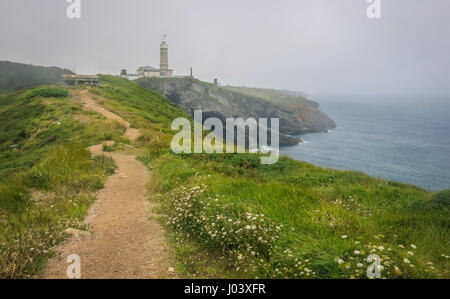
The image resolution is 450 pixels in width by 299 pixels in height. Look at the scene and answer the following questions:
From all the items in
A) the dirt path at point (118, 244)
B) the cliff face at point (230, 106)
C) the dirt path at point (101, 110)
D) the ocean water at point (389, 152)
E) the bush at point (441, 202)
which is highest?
the cliff face at point (230, 106)

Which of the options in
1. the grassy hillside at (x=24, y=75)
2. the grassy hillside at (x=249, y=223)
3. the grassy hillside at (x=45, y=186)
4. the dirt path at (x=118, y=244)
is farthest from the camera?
the grassy hillside at (x=24, y=75)

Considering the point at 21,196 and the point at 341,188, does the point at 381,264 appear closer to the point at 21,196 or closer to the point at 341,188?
the point at 341,188

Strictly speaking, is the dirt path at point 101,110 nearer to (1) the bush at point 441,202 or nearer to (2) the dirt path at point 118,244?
(2) the dirt path at point 118,244

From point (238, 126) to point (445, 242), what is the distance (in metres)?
110

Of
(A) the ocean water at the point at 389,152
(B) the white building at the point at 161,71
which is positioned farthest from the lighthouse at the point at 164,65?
(A) the ocean water at the point at 389,152

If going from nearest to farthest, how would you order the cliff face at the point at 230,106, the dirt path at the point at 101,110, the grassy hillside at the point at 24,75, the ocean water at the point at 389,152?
the dirt path at the point at 101,110, the ocean water at the point at 389,152, the grassy hillside at the point at 24,75, the cliff face at the point at 230,106

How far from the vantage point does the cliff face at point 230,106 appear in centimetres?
11419

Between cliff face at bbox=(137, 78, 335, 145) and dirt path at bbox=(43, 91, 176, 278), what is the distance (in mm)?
101131

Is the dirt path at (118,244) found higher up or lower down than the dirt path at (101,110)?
lower down

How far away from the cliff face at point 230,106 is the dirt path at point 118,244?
332 ft

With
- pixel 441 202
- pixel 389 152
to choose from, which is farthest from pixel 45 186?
pixel 389 152

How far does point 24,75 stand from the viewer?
10388 centimetres

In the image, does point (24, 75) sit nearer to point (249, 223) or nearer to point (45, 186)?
point (45, 186)

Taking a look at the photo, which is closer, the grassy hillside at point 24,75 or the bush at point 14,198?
the bush at point 14,198
